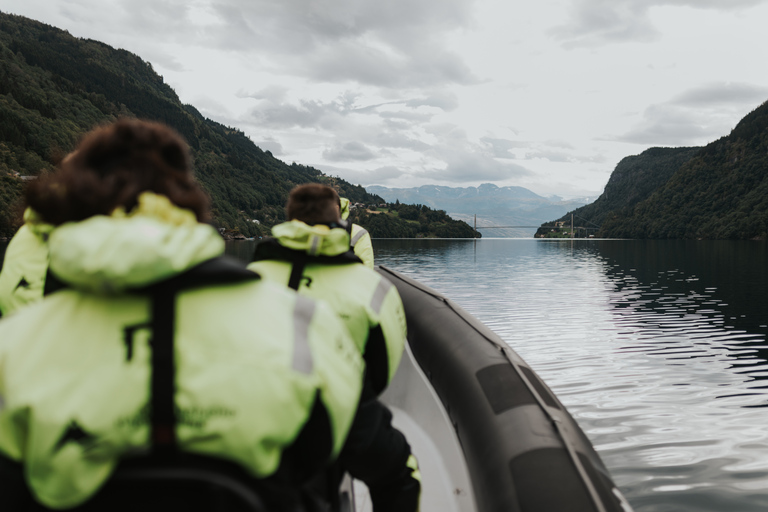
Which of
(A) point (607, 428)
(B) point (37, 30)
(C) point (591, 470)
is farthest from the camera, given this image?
(B) point (37, 30)

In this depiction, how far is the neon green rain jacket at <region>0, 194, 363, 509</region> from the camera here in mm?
783

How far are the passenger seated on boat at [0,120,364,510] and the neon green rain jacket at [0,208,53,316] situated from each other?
1.59 meters

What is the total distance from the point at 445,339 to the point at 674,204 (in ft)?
450

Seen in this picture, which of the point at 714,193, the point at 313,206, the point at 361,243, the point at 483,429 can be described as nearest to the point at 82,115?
the point at 361,243

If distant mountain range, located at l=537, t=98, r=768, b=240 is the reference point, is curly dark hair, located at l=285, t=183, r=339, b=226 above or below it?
below

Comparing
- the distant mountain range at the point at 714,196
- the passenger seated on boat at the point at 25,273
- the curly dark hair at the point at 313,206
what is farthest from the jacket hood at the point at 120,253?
the distant mountain range at the point at 714,196

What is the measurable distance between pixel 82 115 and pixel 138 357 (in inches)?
5258

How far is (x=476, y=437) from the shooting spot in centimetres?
263

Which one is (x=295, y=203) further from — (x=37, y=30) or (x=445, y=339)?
(x=37, y=30)

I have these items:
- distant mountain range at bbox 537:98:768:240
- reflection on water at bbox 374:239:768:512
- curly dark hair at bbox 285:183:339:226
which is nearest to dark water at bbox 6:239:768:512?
reflection on water at bbox 374:239:768:512

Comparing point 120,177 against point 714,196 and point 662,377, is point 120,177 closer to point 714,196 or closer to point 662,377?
→ point 662,377

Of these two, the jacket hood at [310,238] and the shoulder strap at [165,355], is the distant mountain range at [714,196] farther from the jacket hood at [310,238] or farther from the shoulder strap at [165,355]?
the shoulder strap at [165,355]

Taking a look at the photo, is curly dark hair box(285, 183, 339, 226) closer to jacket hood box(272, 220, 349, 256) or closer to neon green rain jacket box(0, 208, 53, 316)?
jacket hood box(272, 220, 349, 256)

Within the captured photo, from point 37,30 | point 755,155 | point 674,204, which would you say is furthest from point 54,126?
point 755,155
